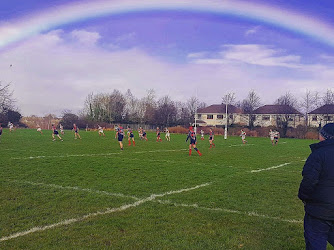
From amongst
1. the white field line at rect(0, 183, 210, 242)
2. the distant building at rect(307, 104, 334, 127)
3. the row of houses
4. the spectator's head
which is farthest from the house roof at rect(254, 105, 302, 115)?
the spectator's head

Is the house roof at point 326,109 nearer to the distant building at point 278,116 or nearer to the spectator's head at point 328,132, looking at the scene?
the distant building at point 278,116

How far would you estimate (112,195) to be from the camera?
8969 millimetres

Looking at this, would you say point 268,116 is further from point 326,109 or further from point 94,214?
point 94,214

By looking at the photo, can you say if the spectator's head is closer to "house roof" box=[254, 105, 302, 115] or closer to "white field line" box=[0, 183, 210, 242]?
"white field line" box=[0, 183, 210, 242]

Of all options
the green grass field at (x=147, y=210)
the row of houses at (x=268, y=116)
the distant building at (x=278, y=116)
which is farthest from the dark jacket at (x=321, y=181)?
the distant building at (x=278, y=116)

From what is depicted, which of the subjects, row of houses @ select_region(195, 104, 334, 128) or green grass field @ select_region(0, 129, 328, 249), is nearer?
green grass field @ select_region(0, 129, 328, 249)

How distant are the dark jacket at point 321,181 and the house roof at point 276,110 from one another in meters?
70.3

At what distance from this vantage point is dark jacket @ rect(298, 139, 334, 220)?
157 inches

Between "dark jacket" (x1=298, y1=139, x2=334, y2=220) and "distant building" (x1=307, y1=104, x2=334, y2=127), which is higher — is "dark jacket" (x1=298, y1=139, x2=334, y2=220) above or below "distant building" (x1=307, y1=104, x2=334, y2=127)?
below

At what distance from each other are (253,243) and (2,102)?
4300 centimetres

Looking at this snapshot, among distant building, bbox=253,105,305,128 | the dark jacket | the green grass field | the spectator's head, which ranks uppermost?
distant building, bbox=253,105,305,128

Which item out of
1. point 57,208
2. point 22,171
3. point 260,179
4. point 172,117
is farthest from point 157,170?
point 172,117

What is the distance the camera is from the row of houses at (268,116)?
67.1 meters

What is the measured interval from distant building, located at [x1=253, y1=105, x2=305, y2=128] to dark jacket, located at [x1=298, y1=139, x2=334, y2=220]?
64929 millimetres
